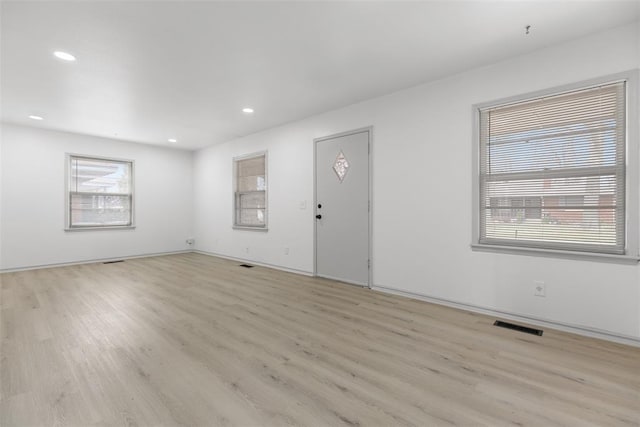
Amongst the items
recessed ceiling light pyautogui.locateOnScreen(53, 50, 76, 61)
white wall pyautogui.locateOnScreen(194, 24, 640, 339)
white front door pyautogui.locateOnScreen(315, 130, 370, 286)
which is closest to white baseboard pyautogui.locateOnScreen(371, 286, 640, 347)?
white wall pyautogui.locateOnScreen(194, 24, 640, 339)

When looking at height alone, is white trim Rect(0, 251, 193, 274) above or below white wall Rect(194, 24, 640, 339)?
below

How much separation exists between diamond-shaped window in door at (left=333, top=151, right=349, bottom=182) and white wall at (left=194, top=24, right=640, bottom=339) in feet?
1.48

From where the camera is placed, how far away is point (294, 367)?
202cm

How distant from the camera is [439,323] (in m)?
2.79

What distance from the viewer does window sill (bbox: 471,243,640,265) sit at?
2373 mm

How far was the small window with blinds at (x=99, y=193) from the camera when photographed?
5.74m

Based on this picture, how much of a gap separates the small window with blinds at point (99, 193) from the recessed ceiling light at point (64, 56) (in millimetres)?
3692

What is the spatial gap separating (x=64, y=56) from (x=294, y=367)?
11.8 feet

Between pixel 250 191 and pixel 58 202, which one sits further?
pixel 250 191

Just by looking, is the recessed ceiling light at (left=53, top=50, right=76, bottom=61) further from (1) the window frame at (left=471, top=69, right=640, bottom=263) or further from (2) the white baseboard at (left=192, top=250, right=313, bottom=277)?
(1) the window frame at (left=471, top=69, right=640, bottom=263)

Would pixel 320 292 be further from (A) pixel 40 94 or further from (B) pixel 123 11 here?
(A) pixel 40 94

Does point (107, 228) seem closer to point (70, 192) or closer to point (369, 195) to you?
point (70, 192)

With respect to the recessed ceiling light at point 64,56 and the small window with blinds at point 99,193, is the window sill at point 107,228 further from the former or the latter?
the recessed ceiling light at point 64,56

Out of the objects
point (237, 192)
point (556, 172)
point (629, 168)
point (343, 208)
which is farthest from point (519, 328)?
point (237, 192)
